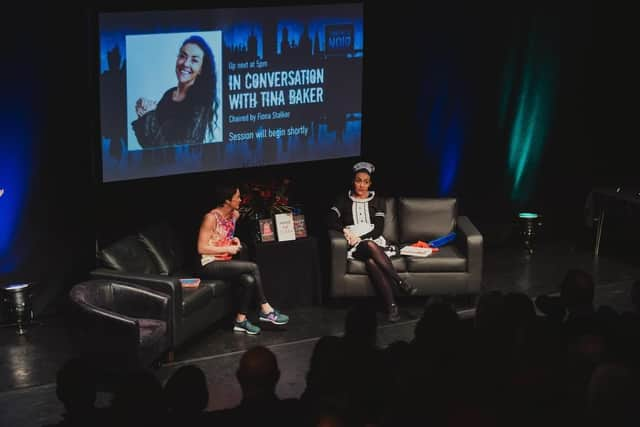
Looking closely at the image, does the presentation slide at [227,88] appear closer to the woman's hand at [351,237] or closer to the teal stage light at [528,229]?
the woman's hand at [351,237]

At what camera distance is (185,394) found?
3.87m

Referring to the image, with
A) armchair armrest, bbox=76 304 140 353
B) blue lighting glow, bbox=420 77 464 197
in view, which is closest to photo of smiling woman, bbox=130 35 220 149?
armchair armrest, bbox=76 304 140 353

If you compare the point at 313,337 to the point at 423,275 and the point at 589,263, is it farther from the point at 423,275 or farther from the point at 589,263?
the point at 589,263

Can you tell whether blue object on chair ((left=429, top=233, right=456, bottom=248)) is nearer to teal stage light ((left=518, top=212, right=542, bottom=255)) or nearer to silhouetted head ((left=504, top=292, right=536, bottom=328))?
teal stage light ((left=518, top=212, right=542, bottom=255))

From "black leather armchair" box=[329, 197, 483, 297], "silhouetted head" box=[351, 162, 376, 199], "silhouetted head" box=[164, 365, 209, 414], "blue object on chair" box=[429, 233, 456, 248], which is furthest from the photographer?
"blue object on chair" box=[429, 233, 456, 248]

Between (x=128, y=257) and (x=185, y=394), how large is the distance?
3434 mm

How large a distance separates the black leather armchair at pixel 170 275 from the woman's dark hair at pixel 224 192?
554 millimetres

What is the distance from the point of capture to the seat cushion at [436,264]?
309 inches

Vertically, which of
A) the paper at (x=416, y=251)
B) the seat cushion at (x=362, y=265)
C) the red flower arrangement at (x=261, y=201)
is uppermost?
the red flower arrangement at (x=261, y=201)

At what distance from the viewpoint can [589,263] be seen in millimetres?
9172

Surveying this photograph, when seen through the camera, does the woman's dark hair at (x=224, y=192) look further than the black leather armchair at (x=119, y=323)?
Yes

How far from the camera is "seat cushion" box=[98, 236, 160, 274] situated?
23.1 ft

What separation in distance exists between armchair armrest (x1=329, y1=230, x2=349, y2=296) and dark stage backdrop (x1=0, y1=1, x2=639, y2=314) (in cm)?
88

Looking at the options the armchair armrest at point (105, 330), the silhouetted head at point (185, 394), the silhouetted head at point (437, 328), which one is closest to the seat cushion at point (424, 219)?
the armchair armrest at point (105, 330)
